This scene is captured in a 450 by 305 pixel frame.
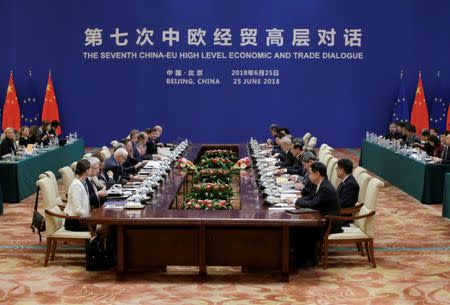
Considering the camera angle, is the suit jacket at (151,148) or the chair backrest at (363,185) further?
the suit jacket at (151,148)

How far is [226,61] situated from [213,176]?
9.13 metres

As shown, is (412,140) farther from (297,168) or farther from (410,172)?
(297,168)

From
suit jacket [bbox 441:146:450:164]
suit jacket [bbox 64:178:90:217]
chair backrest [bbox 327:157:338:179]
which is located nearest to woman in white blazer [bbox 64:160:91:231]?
suit jacket [bbox 64:178:90:217]

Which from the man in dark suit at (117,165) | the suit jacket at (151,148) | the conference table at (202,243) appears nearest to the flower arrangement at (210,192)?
the conference table at (202,243)

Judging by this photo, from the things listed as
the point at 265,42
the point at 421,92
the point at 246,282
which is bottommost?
the point at 246,282

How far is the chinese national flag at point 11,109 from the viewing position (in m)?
17.7

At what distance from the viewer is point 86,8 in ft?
60.0

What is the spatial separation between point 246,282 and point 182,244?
27.7 inches

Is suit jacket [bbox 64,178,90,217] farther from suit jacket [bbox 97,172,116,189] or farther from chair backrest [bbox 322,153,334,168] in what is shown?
chair backrest [bbox 322,153,334,168]

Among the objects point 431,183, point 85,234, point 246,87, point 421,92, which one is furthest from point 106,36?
point 85,234

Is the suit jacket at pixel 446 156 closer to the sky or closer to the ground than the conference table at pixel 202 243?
closer to the sky

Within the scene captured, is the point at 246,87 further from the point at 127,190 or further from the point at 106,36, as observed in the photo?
the point at 127,190

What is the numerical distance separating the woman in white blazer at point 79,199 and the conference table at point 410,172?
5.68 m

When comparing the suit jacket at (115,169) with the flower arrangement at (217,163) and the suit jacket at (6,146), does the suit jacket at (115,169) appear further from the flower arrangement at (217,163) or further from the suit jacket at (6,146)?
the suit jacket at (6,146)
